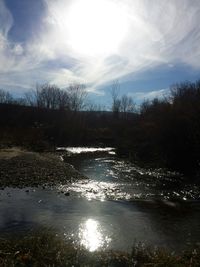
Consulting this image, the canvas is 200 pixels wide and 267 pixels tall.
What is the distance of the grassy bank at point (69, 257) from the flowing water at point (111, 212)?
1401 mm

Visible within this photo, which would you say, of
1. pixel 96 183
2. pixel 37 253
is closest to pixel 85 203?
pixel 96 183

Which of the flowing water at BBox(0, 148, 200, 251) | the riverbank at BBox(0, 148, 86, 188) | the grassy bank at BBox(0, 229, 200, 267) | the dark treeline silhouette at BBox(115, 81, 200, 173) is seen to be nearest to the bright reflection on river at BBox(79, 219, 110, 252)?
Answer: the flowing water at BBox(0, 148, 200, 251)

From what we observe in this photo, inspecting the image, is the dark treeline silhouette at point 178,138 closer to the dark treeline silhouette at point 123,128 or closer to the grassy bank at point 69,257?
the dark treeline silhouette at point 123,128

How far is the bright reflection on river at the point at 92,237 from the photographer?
1202 cm

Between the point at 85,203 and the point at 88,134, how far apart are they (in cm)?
6384

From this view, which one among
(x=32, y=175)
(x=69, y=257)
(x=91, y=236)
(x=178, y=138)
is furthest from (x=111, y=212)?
(x=178, y=138)

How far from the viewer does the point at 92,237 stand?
12.9 m

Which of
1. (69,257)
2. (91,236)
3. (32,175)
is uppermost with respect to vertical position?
(69,257)

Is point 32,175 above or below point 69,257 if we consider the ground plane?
below

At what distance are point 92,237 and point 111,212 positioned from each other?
4043 mm

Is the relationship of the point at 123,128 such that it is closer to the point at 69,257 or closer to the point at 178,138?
the point at 178,138

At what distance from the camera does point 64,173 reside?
2833 cm

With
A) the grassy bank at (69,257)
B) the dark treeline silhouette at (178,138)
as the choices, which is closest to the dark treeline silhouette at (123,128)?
the dark treeline silhouette at (178,138)

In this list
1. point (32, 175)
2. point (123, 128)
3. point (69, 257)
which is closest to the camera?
point (69, 257)
